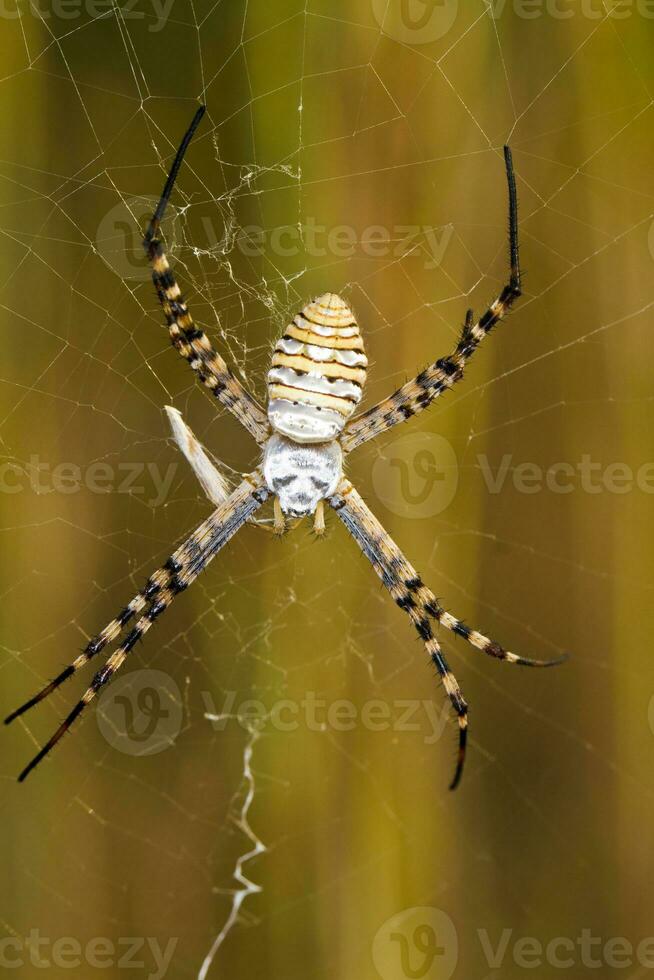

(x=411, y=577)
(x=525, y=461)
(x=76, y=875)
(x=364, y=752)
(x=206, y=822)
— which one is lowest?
(x=76, y=875)

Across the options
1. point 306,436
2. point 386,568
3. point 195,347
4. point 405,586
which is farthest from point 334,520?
point 195,347

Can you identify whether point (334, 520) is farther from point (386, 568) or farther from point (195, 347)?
point (195, 347)

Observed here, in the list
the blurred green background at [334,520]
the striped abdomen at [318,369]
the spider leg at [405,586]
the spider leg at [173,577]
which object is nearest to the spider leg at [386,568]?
the spider leg at [405,586]

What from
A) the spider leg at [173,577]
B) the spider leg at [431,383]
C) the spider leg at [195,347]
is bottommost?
the spider leg at [173,577]

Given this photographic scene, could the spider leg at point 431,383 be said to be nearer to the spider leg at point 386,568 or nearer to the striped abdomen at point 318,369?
the striped abdomen at point 318,369

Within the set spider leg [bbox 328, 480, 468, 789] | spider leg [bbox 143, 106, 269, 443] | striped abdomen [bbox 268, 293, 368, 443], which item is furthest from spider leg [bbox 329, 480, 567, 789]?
striped abdomen [bbox 268, 293, 368, 443]

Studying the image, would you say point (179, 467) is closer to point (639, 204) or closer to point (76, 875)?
point (76, 875)

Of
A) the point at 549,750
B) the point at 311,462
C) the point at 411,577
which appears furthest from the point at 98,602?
the point at 549,750

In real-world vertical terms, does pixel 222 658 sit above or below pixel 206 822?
above
